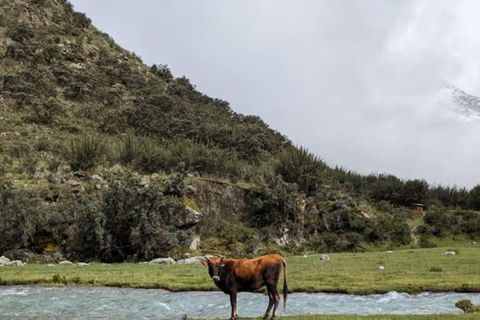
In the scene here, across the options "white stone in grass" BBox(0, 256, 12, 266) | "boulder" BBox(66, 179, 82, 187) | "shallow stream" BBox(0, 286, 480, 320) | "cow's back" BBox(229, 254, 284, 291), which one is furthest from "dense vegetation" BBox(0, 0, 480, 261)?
"cow's back" BBox(229, 254, 284, 291)

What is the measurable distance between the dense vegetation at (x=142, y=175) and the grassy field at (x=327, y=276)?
6.20 metres

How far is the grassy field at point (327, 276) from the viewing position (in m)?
14.8

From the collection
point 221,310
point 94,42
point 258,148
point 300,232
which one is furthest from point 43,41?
point 221,310

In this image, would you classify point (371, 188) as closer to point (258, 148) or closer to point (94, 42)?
point (258, 148)

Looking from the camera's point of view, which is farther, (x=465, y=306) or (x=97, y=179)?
(x=97, y=179)

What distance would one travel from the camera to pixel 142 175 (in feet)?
109

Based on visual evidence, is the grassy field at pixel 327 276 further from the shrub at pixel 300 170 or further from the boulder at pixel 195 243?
the shrub at pixel 300 170

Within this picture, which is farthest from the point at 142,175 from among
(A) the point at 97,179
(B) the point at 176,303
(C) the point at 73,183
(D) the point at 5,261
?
(B) the point at 176,303

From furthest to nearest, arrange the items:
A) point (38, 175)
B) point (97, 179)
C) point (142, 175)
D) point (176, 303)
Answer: point (142, 175) < point (38, 175) < point (97, 179) < point (176, 303)

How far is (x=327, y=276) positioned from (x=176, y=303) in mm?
6500

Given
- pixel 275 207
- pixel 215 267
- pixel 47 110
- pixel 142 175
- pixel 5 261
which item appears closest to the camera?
pixel 215 267

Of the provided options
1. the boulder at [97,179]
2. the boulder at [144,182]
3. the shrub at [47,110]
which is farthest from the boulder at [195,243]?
the shrub at [47,110]

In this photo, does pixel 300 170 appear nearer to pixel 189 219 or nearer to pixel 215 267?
pixel 189 219

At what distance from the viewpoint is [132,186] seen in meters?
28.4
